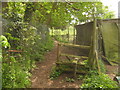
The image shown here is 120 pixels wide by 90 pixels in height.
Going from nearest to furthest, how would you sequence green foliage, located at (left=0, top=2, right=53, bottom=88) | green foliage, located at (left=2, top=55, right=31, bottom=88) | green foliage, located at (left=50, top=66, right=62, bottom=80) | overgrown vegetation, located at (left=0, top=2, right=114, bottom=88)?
1. green foliage, located at (left=2, top=55, right=31, bottom=88)
2. green foliage, located at (left=0, top=2, right=53, bottom=88)
3. overgrown vegetation, located at (left=0, top=2, right=114, bottom=88)
4. green foliage, located at (left=50, top=66, right=62, bottom=80)


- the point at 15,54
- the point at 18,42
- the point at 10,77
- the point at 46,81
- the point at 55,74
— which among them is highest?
the point at 18,42

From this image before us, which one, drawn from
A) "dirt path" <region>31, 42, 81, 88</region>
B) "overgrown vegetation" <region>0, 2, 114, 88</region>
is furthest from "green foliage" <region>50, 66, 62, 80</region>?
"dirt path" <region>31, 42, 81, 88</region>

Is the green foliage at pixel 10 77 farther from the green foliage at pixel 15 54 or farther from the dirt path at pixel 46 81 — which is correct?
the dirt path at pixel 46 81

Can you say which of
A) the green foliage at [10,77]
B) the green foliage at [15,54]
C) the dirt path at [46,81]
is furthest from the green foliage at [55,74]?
the green foliage at [10,77]

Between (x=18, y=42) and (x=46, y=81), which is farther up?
(x=18, y=42)

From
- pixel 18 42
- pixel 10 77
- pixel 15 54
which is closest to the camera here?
pixel 10 77

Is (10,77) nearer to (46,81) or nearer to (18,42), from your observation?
(46,81)

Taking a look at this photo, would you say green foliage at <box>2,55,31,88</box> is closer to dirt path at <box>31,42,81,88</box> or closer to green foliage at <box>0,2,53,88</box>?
green foliage at <box>0,2,53,88</box>

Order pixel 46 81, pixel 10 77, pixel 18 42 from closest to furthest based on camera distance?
1. pixel 10 77
2. pixel 46 81
3. pixel 18 42

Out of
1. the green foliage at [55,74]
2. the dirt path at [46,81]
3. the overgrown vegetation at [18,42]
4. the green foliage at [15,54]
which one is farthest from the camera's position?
the green foliage at [55,74]

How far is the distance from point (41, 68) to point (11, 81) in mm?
2530

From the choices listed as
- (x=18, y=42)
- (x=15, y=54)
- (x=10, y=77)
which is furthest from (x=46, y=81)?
(x=18, y=42)

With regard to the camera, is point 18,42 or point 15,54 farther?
point 18,42

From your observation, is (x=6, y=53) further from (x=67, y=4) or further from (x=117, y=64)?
(x=117, y=64)
